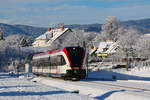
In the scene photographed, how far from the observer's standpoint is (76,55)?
39.2 metres

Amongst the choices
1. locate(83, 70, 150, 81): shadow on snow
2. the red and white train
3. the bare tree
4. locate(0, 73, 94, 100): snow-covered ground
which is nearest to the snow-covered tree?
the bare tree

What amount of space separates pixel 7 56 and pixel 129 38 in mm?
35882

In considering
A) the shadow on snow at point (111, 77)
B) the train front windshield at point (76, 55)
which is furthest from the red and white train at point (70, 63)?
the shadow on snow at point (111, 77)

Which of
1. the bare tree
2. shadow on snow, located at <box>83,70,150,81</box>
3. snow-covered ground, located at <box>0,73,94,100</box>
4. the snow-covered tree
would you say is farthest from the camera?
the snow-covered tree

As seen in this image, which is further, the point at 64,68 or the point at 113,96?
the point at 64,68

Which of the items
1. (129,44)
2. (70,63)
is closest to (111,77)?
(70,63)

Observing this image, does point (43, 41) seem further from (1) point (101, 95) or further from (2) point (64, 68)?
(1) point (101, 95)

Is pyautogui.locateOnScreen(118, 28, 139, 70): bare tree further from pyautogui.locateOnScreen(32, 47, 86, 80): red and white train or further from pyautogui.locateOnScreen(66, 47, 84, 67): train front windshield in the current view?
pyautogui.locateOnScreen(66, 47, 84, 67): train front windshield

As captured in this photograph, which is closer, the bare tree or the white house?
the bare tree

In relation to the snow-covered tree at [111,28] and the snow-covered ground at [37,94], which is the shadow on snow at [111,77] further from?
the snow-covered tree at [111,28]

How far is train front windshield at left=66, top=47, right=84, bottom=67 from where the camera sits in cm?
3874

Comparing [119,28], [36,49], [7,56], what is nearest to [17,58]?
[7,56]

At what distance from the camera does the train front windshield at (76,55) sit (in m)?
38.7

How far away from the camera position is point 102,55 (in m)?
127
